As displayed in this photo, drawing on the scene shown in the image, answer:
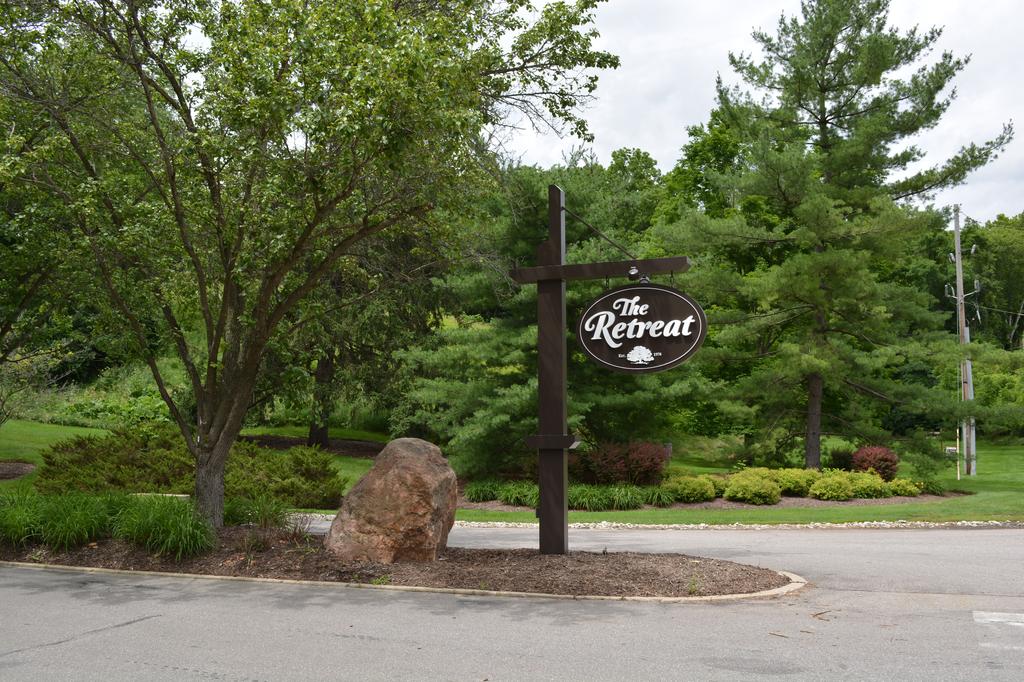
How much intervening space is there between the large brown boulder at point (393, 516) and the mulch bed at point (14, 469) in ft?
53.4

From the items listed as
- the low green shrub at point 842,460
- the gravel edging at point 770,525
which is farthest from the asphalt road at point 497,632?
the low green shrub at point 842,460

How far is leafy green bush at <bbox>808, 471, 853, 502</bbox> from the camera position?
65.2 feet

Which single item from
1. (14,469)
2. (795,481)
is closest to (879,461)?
(795,481)

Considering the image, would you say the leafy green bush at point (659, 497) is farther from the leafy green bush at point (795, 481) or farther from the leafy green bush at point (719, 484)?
the leafy green bush at point (795, 481)

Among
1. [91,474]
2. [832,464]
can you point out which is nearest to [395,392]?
[91,474]

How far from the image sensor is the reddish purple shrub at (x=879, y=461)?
22.4 metres

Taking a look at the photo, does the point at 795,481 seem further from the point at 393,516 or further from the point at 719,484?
the point at 393,516

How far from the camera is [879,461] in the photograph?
22391 millimetres

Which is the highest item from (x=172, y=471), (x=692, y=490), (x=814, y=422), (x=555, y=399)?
(x=555, y=399)

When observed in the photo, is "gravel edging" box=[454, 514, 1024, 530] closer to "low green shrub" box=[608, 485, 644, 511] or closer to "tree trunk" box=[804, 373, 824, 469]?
"low green shrub" box=[608, 485, 644, 511]

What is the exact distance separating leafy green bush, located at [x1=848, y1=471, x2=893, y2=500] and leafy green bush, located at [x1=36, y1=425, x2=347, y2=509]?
12.3 m

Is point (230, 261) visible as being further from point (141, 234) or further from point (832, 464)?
point (832, 464)

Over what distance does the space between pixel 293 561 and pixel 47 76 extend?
7.57 m

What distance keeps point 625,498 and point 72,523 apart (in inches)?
477
